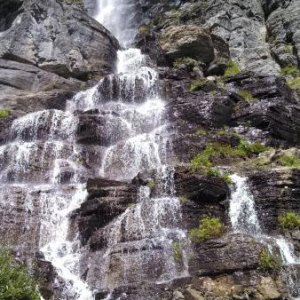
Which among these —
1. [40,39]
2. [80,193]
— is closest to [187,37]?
[40,39]

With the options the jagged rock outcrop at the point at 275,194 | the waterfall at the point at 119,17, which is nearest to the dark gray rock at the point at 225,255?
the jagged rock outcrop at the point at 275,194

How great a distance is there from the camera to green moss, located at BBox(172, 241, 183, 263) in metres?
18.2

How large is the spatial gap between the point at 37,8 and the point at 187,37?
14.3m

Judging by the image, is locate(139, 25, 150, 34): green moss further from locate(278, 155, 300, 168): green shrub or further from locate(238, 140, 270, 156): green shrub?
locate(278, 155, 300, 168): green shrub

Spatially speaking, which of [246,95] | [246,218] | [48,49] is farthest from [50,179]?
[48,49]

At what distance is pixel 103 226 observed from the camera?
826 inches

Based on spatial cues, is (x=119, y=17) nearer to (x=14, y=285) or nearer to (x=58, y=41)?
(x=58, y=41)

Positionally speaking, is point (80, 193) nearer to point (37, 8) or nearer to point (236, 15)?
point (37, 8)

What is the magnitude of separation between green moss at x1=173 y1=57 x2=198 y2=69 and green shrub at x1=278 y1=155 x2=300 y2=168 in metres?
20.5

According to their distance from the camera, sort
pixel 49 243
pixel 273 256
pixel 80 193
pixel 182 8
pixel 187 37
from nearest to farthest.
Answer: pixel 273 256 → pixel 49 243 → pixel 80 193 → pixel 187 37 → pixel 182 8

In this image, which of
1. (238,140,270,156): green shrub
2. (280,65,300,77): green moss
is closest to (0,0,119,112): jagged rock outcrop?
(280,65,300,77): green moss

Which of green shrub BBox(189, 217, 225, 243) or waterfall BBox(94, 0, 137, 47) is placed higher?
waterfall BBox(94, 0, 137, 47)

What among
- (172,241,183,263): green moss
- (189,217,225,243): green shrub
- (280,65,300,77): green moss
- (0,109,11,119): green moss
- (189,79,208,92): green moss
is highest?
(280,65,300,77): green moss

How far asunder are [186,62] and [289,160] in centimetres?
2177
